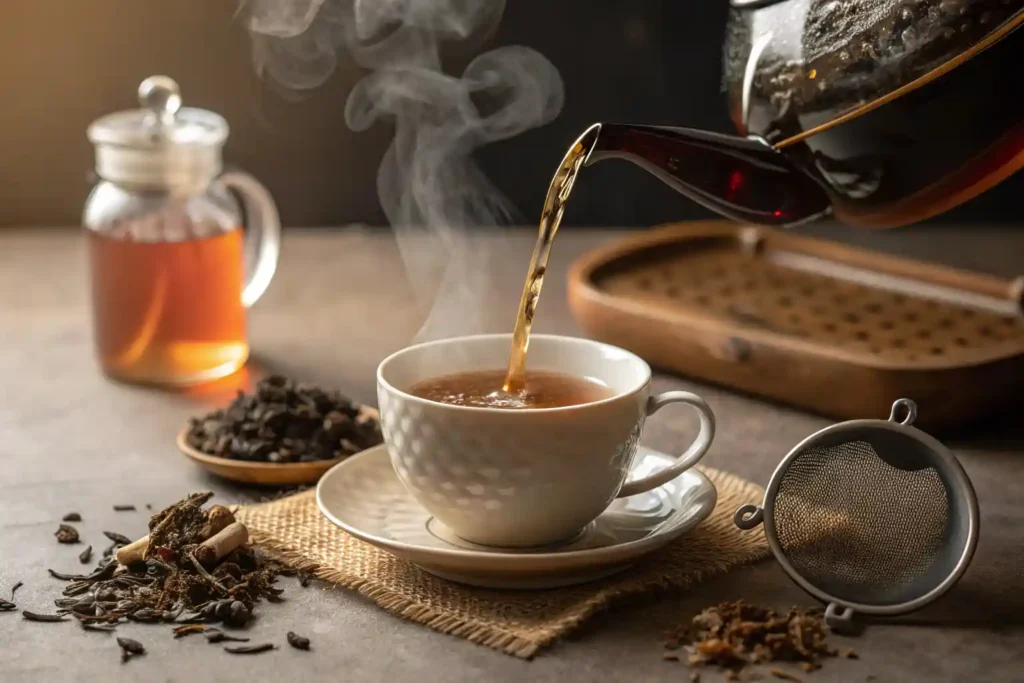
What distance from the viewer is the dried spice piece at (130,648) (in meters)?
0.93

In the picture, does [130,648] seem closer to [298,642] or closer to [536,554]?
[298,642]

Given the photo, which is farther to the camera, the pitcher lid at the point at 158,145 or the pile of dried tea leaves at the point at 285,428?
the pitcher lid at the point at 158,145

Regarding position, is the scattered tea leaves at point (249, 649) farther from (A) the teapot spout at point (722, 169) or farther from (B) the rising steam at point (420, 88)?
(B) the rising steam at point (420, 88)

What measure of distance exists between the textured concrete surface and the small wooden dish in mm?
20

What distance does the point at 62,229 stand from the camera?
8.11ft

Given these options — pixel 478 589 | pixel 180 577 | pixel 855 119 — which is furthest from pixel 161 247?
pixel 855 119

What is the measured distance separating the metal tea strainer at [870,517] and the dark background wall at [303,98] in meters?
1.47

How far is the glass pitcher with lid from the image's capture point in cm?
157

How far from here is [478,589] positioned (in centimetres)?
102

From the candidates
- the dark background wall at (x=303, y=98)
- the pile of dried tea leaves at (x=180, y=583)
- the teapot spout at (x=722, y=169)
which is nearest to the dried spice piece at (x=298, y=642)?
the pile of dried tea leaves at (x=180, y=583)

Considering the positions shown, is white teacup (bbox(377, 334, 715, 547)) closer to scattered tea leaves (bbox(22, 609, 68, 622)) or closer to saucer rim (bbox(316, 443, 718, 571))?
saucer rim (bbox(316, 443, 718, 571))

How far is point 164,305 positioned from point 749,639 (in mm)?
933

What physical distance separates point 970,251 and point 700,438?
4.34ft

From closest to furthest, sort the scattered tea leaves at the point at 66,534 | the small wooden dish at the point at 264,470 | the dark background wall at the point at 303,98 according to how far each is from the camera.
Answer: the scattered tea leaves at the point at 66,534 < the small wooden dish at the point at 264,470 < the dark background wall at the point at 303,98
